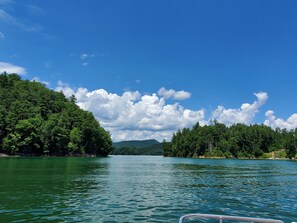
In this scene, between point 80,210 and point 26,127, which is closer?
point 80,210

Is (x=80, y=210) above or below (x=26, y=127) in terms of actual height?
below

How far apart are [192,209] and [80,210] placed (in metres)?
8.81

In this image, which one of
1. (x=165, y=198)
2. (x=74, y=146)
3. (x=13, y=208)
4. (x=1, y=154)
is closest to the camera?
(x=13, y=208)

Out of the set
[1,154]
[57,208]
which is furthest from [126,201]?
[1,154]

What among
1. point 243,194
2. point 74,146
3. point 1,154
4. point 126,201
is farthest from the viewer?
point 74,146

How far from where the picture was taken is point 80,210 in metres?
22.7

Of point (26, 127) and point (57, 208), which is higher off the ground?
point (26, 127)

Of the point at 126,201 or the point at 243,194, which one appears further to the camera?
the point at 243,194

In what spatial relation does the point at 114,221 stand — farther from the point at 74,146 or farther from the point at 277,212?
the point at 74,146

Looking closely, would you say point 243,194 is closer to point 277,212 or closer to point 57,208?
point 277,212

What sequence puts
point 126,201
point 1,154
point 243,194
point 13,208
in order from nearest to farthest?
point 13,208, point 126,201, point 243,194, point 1,154

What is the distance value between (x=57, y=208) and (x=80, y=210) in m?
1.87

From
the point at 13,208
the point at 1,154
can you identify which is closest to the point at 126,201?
the point at 13,208

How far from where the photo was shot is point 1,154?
145625 millimetres
